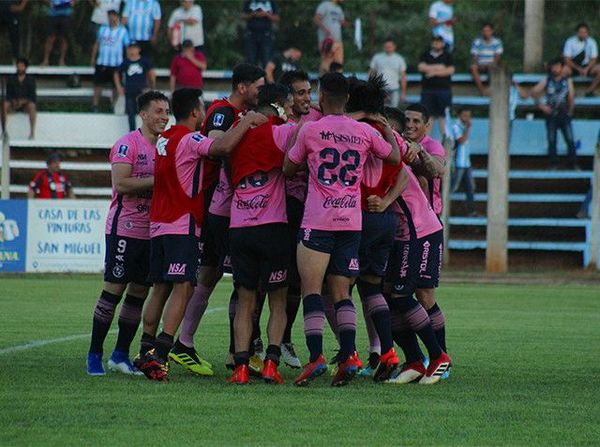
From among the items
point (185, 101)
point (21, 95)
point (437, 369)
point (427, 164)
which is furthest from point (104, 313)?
point (21, 95)

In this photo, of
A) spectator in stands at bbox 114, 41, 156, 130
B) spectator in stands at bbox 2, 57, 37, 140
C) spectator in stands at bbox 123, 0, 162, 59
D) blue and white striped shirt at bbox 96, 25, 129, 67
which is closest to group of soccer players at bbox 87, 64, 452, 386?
spectator in stands at bbox 114, 41, 156, 130

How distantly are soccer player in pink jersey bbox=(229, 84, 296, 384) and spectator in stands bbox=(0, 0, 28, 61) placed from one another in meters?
20.5

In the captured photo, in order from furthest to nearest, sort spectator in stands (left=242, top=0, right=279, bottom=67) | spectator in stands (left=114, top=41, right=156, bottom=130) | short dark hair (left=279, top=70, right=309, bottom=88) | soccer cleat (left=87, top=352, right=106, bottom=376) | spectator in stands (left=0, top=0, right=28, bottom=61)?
spectator in stands (left=0, top=0, right=28, bottom=61) → spectator in stands (left=242, top=0, right=279, bottom=67) → spectator in stands (left=114, top=41, right=156, bottom=130) → short dark hair (left=279, top=70, right=309, bottom=88) → soccer cleat (left=87, top=352, right=106, bottom=376)

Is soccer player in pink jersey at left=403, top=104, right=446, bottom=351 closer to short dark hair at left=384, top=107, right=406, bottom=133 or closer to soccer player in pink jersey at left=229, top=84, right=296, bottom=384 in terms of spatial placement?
short dark hair at left=384, top=107, right=406, bottom=133

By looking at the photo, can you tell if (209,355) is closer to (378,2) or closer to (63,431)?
(63,431)

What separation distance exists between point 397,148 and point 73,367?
309 cm

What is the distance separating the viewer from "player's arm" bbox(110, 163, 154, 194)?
9.71 m

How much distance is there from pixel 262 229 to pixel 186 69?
18.8m

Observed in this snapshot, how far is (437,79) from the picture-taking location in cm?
2684

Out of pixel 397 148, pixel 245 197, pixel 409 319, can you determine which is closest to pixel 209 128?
pixel 245 197

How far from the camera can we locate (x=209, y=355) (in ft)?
37.3

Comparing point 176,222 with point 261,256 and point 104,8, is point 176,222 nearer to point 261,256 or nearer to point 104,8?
point 261,256

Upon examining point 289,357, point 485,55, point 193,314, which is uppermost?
point 485,55

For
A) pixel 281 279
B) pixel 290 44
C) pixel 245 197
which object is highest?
pixel 290 44
